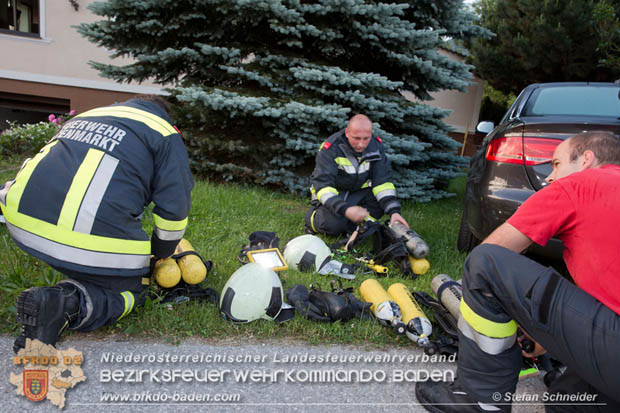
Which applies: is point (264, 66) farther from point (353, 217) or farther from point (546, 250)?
point (546, 250)

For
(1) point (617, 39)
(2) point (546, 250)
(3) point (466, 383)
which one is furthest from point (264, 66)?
(1) point (617, 39)

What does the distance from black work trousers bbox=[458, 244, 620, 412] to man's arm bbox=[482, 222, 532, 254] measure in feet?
0.13

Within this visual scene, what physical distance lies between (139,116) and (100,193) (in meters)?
0.51

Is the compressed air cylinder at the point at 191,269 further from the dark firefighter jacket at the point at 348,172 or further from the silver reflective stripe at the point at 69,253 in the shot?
the dark firefighter jacket at the point at 348,172

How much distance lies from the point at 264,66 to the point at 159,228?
3.85 metres

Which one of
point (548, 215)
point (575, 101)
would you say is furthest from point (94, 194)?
point (575, 101)

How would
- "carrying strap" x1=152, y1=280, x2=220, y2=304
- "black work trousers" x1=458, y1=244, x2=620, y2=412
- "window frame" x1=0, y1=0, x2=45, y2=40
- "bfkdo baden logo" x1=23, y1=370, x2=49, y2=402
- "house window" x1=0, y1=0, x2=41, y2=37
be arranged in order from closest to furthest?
"black work trousers" x1=458, y1=244, x2=620, y2=412
"bfkdo baden logo" x1=23, y1=370, x2=49, y2=402
"carrying strap" x1=152, y1=280, x2=220, y2=304
"window frame" x1=0, y1=0, x2=45, y2=40
"house window" x1=0, y1=0, x2=41, y2=37

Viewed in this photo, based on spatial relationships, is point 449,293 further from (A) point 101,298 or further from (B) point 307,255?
(A) point 101,298

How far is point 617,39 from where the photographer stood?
9.79 meters

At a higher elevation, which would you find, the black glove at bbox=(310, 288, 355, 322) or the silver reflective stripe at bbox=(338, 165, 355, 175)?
the silver reflective stripe at bbox=(338, 165, 355, 175)

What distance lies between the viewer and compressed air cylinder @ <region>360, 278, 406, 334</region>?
242 centimetres

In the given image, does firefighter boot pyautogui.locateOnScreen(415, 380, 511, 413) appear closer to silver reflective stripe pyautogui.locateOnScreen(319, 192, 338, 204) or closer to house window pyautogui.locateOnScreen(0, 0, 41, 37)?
silver reflective stripe pyautogui.locateOnScreen(319, 192, 338, 204)

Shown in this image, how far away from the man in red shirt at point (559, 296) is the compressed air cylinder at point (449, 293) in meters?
0.65

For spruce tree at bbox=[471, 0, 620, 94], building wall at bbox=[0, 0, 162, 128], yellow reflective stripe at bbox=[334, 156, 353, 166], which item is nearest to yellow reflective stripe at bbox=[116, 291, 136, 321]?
yellow reflective stripe at bbox=[334, 156, 353, 166]
